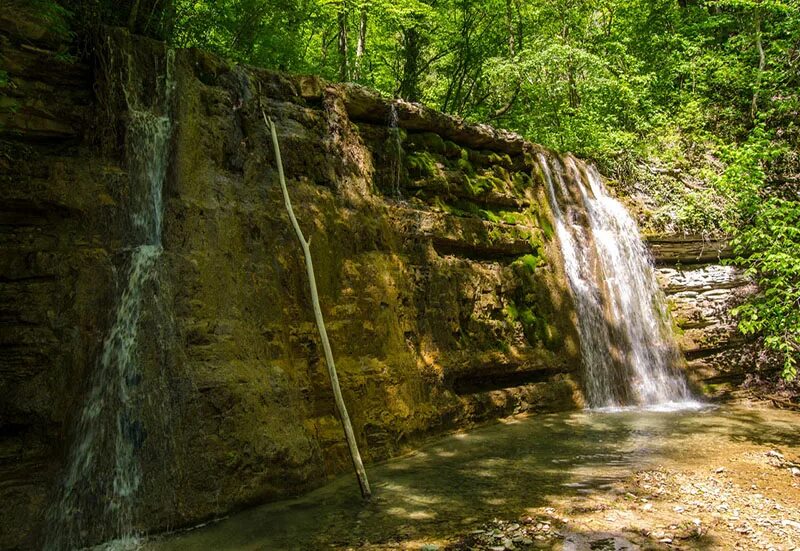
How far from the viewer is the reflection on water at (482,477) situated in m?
4.19

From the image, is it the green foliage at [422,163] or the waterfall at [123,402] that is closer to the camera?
the waterfall at [123,402]

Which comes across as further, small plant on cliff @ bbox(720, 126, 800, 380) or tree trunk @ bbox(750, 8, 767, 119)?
tree trunk @ bbox(750, 8, 767, 119)

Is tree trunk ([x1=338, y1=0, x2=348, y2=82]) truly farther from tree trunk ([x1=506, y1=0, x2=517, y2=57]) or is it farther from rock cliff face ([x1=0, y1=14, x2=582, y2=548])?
rock cliff face ([x1=0, y1=14, x2=582, y2=548])

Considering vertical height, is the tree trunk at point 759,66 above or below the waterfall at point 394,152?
above

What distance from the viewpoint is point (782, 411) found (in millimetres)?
9312

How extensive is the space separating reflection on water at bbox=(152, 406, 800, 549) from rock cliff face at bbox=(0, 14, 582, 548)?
1.21 ft

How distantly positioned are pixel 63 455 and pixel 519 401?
260 inches

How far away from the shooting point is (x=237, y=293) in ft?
18.5

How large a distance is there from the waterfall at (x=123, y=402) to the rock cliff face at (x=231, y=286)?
9 centimetres

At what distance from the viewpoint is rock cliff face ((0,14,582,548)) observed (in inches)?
180

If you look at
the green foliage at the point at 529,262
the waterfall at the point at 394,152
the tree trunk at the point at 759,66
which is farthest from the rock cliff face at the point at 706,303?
the waterfall at the point at 394,152

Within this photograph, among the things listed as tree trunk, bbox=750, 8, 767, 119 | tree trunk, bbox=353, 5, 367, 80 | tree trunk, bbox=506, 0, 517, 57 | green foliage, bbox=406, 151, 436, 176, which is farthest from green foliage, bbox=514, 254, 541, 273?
tree trunk, bbox=506, 0, 517, 57

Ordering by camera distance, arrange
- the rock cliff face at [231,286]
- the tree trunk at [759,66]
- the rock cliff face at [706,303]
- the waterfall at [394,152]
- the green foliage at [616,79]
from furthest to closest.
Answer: the tree trunk at [759,66] → the rock cliff face at [706,303] → the green foliage at [616,79] → the waterfall at [394,152] → the rock cliff face at [231,286]

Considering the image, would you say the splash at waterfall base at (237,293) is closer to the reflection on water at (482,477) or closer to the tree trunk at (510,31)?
the reflection on water at (482,477)
